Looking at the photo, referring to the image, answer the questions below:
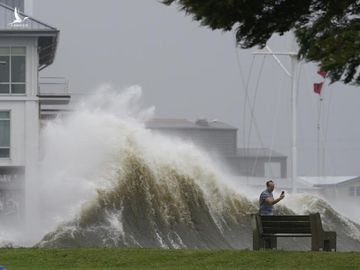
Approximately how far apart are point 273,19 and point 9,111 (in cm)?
4766

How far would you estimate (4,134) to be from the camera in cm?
6056

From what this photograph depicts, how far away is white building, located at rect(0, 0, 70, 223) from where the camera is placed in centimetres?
5953

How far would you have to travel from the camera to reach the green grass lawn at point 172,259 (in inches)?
603

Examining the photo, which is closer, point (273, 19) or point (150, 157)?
point (273, 19)

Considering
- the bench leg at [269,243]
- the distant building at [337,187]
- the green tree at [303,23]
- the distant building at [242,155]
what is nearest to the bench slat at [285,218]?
the bench leg at [269,243]

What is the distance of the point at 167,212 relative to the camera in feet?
99.8

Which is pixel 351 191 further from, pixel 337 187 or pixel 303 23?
pixel 303 23

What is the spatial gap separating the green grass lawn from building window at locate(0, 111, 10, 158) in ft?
143

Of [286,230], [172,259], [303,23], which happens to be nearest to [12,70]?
[286,230]

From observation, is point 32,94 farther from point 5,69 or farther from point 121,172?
point 121,172

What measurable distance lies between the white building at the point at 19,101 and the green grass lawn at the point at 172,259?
139ft

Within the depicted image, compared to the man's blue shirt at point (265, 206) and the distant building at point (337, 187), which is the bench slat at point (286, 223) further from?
the distant building at point (337, 187)

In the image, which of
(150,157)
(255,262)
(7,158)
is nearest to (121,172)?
(150,157)

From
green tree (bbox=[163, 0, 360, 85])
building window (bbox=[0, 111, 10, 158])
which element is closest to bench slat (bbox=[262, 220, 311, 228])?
green tree (bbox=[163, 0, 360, 85])
